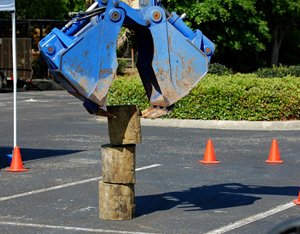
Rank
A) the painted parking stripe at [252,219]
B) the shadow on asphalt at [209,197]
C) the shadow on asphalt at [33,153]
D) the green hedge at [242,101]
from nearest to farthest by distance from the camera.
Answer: the painted parking stripe at [252,219] < the shadow on asphalt at [209,197] < the shadow on asphalt at [33,153] < the green hedge at [242,101]

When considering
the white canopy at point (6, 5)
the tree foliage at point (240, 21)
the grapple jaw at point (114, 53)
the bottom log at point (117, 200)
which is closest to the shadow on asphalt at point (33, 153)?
the white canopy at point (6, 5)

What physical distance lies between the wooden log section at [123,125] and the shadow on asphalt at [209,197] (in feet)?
3.20

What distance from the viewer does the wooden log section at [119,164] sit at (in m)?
8.95

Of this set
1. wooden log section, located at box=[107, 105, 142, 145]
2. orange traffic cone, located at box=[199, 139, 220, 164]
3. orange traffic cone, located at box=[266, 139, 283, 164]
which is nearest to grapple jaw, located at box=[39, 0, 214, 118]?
wooden log section, located at box=[107, 105, 142, 145]

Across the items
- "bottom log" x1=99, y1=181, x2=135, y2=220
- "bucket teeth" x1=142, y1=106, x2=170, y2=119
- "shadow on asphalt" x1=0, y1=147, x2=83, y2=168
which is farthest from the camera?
"shadow on asphalt" x1=0, y1=147, x2=83, y2=168

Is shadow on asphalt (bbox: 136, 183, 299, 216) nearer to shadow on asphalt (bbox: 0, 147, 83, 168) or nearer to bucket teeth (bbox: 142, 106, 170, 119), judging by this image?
bucket teeth (bbox: 142, 106, 170, 119)

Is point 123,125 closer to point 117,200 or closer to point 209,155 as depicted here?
point 117,200

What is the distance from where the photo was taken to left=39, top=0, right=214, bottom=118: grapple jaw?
839 cm

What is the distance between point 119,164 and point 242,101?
11.2 metres

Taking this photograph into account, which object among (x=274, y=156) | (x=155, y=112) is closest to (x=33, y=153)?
(x=274, y=156)

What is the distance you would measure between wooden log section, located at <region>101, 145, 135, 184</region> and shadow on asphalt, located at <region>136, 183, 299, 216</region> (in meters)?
0.62

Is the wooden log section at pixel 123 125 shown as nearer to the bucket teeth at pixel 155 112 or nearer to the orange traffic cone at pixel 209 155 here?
the bucket teeth at pixel 155 112

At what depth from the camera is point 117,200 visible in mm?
9000

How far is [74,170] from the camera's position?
1295 cm
